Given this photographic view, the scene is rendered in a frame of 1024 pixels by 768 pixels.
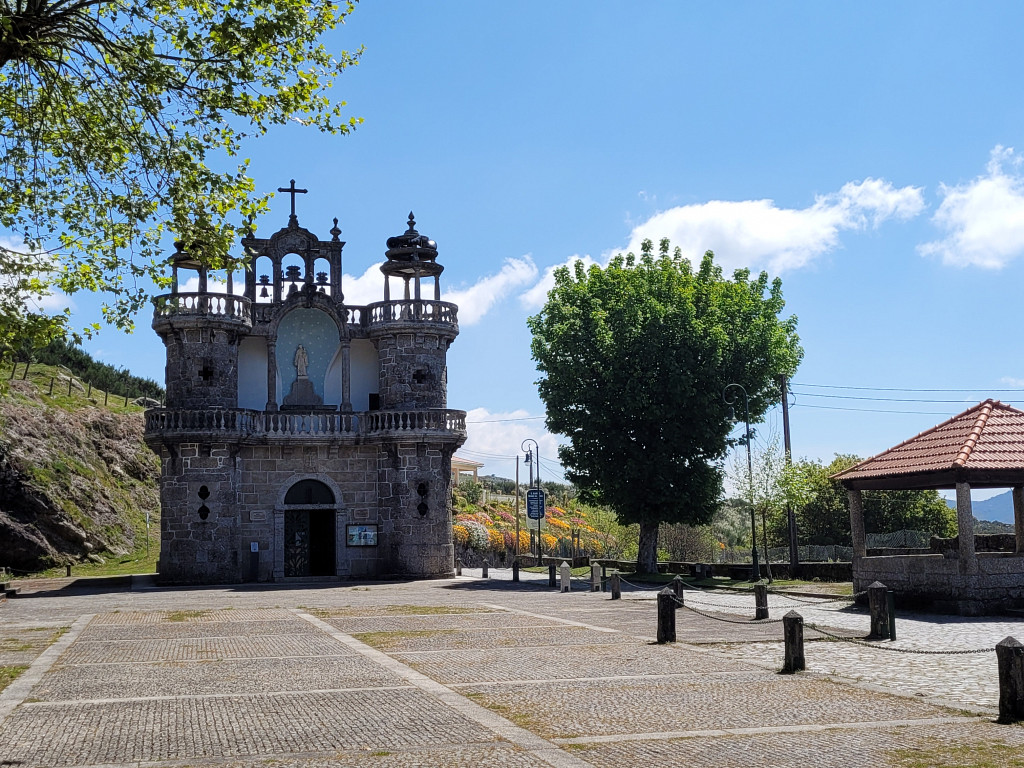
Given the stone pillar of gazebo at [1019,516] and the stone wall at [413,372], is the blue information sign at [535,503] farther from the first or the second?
the stone pillar of gazebo at [1019,516]

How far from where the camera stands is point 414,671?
13250 mm

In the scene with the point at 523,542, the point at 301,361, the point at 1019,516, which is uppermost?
the point at 301,361

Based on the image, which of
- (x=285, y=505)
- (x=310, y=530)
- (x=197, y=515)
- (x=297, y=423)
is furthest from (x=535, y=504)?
(x=197, y=515)

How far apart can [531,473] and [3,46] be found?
42386mm

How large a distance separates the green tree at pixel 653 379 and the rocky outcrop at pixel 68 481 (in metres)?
20.0

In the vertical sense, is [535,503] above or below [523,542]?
above

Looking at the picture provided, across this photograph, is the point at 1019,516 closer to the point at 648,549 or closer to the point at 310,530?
the point at 648,549

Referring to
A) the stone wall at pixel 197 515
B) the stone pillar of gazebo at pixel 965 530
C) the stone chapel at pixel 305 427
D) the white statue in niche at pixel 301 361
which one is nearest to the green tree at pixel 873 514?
the stone chapel at pixel 305 427

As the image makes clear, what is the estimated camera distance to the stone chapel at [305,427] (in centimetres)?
3734

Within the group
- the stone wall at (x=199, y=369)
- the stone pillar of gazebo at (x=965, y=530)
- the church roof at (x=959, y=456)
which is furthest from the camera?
the stone wall at (x=199, y=369)

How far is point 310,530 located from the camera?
39.8 metres

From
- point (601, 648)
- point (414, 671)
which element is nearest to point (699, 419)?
point (601, 648)

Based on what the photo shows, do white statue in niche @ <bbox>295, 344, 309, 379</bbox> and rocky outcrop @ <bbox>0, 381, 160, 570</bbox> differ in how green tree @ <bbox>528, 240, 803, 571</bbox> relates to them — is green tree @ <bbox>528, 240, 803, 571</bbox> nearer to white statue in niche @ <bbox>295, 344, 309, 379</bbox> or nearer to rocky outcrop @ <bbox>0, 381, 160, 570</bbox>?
white statue in niche @ <bbox>295, 344, 309, 379</bbox>

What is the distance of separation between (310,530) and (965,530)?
2544 cm
